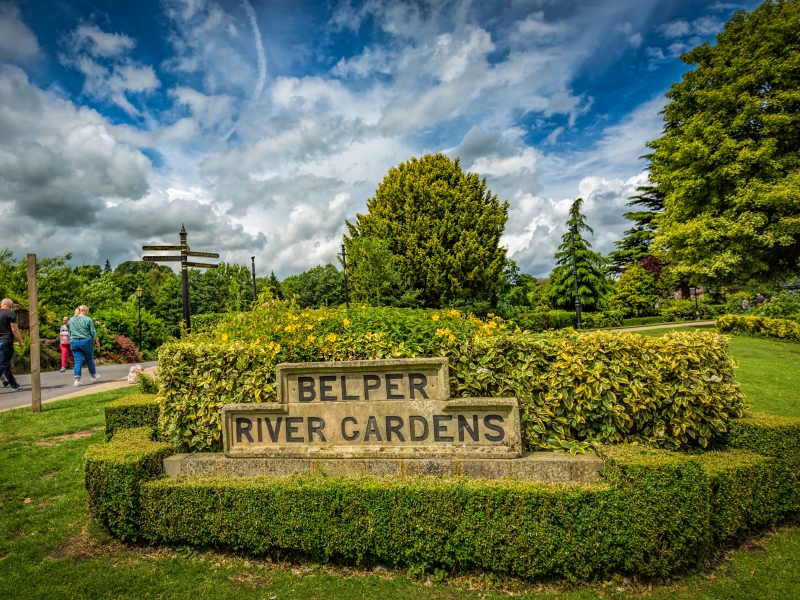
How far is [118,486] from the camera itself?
12.1ft

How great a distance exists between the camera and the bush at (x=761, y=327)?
47.8ft

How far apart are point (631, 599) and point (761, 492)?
5.27 ft

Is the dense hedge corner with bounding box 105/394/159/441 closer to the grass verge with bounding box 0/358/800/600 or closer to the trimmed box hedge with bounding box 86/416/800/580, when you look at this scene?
the grass verge with bounding box 0/358/800/600

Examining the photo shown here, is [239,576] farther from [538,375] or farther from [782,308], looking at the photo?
[782,308]

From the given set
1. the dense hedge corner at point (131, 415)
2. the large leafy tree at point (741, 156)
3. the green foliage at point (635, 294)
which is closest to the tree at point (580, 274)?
the green foliage at point (635, 294)

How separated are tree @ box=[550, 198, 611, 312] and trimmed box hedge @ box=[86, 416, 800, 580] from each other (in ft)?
91.2

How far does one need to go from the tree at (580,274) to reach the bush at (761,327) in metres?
12.8

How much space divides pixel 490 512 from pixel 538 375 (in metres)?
1.42

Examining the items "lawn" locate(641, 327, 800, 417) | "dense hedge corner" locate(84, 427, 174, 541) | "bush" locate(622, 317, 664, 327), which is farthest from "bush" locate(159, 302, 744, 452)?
"bush" locate(622, 317, 664, 327)

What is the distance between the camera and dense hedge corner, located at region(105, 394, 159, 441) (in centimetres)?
516

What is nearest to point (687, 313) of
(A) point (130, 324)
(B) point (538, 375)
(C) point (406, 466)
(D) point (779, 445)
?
(D) point (779, 445)

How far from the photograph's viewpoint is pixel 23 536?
3850 mm

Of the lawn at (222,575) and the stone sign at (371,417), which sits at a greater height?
the stone sign at (371,417)

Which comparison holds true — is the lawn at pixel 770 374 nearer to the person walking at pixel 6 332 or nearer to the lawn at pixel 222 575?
the lawn at pixel 222 575
